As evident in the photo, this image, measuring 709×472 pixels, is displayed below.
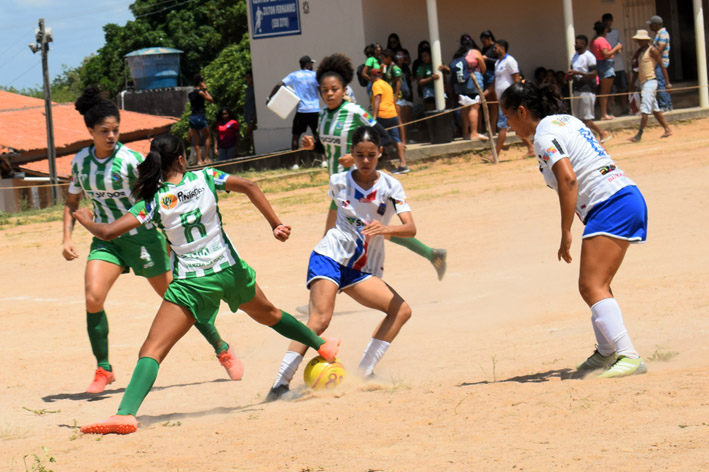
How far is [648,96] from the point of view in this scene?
17.9 meters

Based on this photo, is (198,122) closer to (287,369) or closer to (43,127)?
(43,127)

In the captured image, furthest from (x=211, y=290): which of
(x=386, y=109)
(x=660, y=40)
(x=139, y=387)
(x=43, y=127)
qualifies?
(x=43, y=127)

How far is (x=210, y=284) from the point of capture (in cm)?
561

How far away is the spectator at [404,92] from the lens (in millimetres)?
19156

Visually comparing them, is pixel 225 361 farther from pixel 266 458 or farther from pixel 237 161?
pixel 237 161

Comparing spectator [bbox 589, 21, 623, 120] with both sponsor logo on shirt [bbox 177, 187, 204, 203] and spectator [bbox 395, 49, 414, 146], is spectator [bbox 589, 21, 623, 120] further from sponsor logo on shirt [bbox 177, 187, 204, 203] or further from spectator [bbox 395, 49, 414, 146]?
sponsor logo on shirt [bbox 177, 187, 204, 203]

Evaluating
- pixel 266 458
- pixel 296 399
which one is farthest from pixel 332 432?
pixel 296 399

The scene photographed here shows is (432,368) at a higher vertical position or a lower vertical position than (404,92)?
lower

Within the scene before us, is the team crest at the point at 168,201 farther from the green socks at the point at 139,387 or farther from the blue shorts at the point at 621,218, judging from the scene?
the blue shorts at the point at 621,218

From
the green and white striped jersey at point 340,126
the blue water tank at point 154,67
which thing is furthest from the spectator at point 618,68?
the blue water tank at point 154,67

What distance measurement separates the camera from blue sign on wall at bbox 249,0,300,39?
2178 cm

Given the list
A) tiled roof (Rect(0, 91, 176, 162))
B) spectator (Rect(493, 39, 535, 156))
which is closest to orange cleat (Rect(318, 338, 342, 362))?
spectator (Rect(493, 39, 535, 156))

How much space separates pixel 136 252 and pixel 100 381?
0.95 metres

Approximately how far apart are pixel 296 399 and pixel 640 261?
4847 mm
